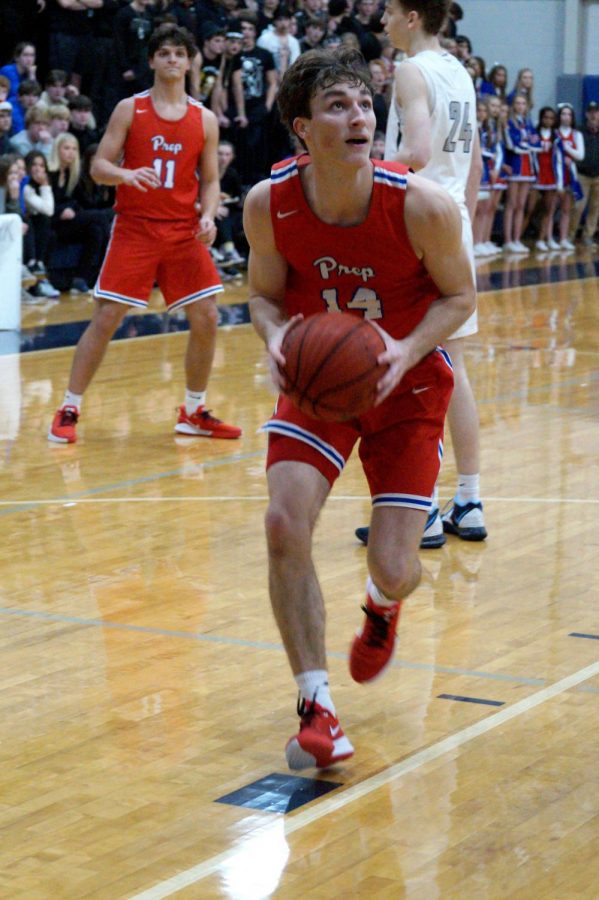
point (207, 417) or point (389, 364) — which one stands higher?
point (389, 364)

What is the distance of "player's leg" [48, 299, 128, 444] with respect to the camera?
724 centimetres

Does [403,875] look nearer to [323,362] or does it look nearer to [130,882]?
[130,882]

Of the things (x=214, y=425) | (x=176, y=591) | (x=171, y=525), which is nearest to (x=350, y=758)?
(x=176, y=591)

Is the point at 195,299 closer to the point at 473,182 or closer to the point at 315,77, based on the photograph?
the point at 473,182

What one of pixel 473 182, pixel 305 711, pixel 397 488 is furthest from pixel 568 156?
pixel 305 711

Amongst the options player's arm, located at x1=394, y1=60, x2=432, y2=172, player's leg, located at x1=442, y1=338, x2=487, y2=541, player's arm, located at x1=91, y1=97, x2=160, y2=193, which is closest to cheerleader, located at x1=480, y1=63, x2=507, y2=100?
player's arm, located at x1=91, y1=97, x2=160, y2=193

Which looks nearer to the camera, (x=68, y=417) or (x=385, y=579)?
(x=385, y=579)

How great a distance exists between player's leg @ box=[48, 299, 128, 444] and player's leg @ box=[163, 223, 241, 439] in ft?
0.96

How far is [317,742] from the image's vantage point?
3.34 meters

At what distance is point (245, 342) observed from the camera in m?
10.4

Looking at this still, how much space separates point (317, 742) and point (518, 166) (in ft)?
50.7

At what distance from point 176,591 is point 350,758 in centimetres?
153

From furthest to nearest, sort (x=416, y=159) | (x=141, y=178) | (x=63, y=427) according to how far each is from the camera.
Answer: (x=63, y=427)
(x=141, y=178)
(x=416, y=159)

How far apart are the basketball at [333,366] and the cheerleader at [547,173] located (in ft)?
50.7
